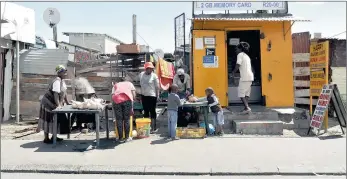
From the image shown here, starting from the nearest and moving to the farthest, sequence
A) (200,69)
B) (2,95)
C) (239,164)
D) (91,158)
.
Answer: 1. (239,164)
2. (91,158)
3. (200,69)
4. (2,95)

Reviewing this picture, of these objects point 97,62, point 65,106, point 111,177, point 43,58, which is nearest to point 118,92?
point 65,106

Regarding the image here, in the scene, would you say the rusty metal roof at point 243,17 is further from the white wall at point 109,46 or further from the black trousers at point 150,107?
the white wall at point 109,46

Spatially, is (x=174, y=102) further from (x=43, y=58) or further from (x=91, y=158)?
(x=43, y=58)

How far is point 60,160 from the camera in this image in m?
6.52

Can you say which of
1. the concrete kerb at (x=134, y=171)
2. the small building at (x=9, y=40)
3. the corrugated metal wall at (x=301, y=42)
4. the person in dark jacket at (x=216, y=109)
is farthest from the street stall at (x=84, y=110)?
the corrugated metal wall at (x=301, y=42)

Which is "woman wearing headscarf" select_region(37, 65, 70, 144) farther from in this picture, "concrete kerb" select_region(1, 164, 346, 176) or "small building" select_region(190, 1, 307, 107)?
"small building" select_region(190, 1, 307, 107)

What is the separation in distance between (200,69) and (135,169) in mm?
5071

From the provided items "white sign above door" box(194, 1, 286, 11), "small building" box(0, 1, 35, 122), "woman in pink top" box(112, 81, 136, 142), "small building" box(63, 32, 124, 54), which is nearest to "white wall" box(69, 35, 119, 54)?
"small building" box(63, 32, 124, 54)

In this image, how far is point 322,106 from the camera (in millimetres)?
8844

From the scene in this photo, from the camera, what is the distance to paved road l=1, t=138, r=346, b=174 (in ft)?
19.7

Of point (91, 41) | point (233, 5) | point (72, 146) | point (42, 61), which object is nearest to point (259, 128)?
point (233, 5)

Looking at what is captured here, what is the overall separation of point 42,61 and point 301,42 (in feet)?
28.5

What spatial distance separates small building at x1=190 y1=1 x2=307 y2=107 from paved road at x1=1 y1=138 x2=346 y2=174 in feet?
8.88

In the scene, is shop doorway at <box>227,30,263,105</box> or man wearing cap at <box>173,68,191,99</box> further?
shop doorway at <box>227,30,263,105</box>
